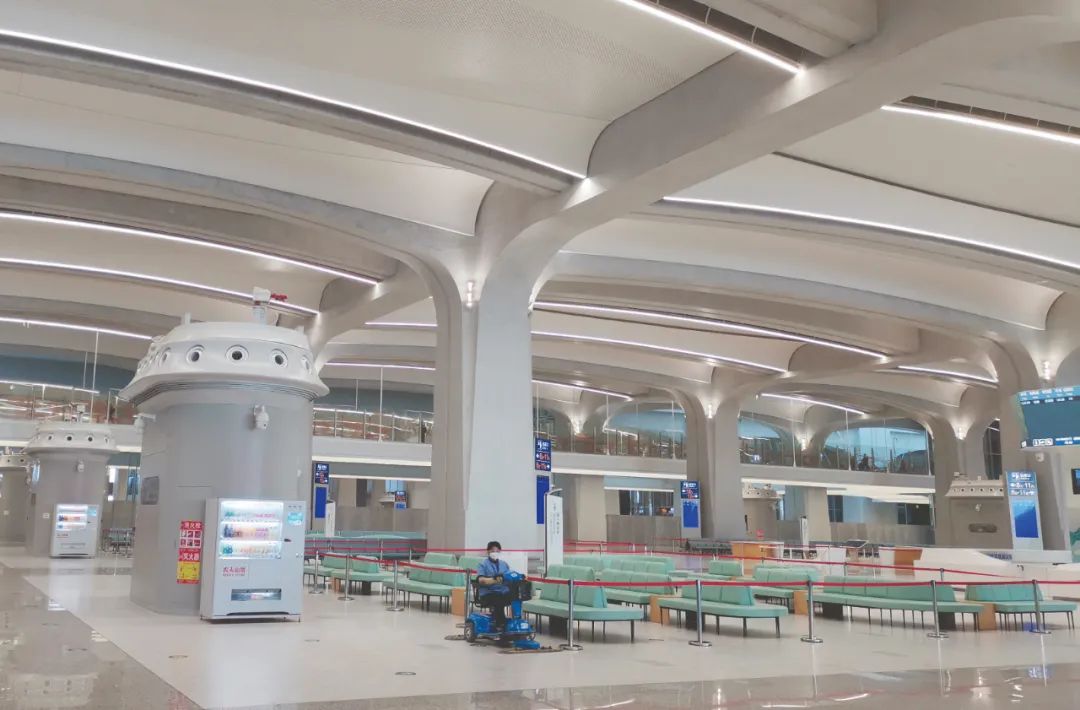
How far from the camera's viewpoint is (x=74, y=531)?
1025 inches

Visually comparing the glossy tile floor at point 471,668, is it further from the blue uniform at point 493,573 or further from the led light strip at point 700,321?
the led light strip at point 700,321

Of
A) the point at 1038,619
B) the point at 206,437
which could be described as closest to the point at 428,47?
the point at 206,437

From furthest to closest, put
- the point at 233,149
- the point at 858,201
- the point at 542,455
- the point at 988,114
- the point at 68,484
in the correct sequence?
the point at 68,484
the point at 542,455
the point at 858,201
the point at 233,149
the point at 988,114

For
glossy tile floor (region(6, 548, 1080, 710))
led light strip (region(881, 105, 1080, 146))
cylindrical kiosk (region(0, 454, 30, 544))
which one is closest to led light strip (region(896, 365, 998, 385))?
led light strip (region(881, 105, 1080, 146))

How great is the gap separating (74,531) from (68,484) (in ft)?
4.99

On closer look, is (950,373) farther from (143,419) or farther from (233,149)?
(143,419)

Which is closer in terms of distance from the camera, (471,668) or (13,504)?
(471,668)

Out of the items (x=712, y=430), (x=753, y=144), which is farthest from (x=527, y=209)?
(x=712, y=430)

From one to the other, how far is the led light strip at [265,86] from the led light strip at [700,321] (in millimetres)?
9999

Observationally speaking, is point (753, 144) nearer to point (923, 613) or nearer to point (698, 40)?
point (698, 40)

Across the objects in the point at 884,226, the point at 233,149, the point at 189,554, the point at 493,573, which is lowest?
the point at 493,573

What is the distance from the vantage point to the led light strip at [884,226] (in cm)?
1706

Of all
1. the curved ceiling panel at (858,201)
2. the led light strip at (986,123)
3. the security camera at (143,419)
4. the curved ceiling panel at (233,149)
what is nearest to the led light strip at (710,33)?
the led light strip at (986,123)

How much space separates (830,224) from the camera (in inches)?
695
